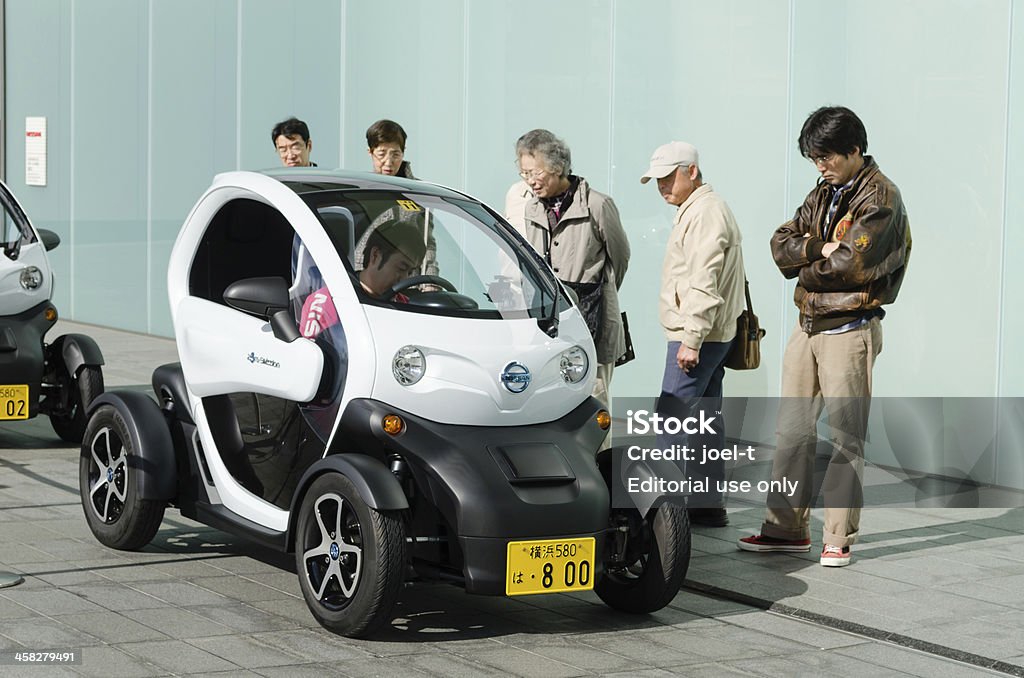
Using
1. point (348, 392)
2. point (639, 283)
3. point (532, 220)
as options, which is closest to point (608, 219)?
point (532, 220)

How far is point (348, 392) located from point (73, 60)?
1432 cm

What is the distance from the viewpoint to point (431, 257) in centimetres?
638

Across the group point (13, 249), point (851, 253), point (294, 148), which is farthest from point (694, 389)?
point (13, 249)

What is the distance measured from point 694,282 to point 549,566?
2.28 metres

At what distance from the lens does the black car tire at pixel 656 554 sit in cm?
612

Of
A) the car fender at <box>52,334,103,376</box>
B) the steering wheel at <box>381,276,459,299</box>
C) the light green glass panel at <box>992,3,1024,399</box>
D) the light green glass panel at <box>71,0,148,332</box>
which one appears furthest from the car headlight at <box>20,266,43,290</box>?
the light green glass panel at <box>71,0,148,332</box>

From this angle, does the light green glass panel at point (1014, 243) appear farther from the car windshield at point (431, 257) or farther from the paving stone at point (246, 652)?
the paving stone at point (246, 652)

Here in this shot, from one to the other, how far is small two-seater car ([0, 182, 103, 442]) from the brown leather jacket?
4.54 meters

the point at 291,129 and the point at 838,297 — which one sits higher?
the point at 291,129

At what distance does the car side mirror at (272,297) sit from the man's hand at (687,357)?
214 cm

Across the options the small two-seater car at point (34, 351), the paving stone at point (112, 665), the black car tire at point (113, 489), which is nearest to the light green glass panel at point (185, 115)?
the small two-seater car at point (34, 351)

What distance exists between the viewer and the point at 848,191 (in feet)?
23.2

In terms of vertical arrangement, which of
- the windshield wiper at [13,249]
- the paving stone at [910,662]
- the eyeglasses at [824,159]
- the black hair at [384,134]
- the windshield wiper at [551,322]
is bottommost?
the paving stone at [910,662]

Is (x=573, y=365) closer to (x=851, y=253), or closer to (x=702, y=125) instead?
(x=851, y=253)
